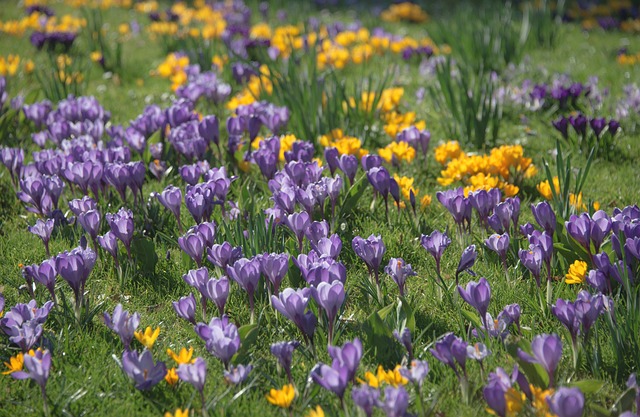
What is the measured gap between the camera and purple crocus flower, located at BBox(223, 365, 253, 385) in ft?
7.14

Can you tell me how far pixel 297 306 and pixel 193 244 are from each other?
702 mm

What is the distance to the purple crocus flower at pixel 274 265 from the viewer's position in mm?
2553

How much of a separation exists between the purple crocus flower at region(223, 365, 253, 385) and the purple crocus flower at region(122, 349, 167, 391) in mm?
228

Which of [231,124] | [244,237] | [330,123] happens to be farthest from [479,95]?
[244,237]

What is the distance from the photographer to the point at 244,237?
2.90 m

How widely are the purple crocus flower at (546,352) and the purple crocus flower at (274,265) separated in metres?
0.93

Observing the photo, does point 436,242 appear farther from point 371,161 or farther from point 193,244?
point 193,244

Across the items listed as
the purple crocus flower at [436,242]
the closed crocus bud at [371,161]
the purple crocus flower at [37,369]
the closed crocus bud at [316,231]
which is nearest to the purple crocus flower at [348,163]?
the closed crocus bud at [371,161]

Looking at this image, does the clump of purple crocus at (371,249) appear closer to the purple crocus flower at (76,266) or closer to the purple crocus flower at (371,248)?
the purple crocus flower at (371,248)

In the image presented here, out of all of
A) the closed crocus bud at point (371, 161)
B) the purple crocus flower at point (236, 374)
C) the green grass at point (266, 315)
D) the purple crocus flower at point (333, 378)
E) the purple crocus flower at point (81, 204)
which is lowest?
the green grass at point (266, 315)

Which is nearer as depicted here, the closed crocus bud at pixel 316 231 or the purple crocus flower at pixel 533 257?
the purple crocus flower at pixel 533 257

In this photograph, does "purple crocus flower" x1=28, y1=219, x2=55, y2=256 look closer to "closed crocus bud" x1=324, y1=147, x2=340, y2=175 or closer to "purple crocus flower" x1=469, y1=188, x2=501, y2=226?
"closed crocus bud" x1=324, y1=147, x2=340, y2=175

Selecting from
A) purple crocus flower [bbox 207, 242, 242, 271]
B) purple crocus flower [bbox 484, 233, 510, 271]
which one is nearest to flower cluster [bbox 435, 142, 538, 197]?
purple crocus flower [bbox 484, 233, 510, 271]

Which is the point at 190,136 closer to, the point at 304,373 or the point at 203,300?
the point at 203,300
